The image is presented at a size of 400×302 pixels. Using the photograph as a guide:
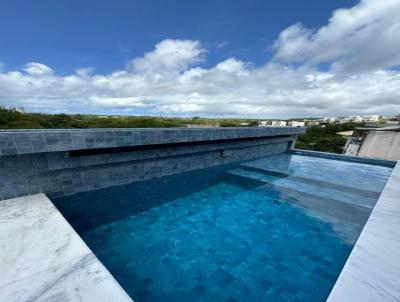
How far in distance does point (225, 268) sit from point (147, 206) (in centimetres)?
205

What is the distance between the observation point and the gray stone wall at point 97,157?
112 inches

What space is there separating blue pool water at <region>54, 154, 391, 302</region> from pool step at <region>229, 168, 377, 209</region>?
0.03 m

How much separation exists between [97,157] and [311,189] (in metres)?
5.46

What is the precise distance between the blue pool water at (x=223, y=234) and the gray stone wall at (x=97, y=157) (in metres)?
0.35

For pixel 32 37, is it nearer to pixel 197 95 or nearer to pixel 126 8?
pixel 126 8

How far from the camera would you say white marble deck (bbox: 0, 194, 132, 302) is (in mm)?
1194

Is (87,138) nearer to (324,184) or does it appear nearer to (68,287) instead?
(68,287)

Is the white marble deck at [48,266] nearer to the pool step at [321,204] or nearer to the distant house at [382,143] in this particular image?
the pool step at [321,204]

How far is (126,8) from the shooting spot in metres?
6.96

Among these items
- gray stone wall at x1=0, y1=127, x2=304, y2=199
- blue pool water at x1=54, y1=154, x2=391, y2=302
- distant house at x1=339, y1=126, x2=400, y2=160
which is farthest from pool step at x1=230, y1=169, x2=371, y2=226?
distant house at x1=339, y1=126, x2=400, y2=160

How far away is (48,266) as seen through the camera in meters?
1.45

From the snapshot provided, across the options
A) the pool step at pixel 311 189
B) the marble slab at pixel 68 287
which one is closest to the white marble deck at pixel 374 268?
the marble slab at pixel 68 287

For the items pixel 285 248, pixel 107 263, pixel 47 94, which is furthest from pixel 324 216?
pixel 47 94

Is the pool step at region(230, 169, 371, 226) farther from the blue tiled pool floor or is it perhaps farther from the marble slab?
the marble slab
